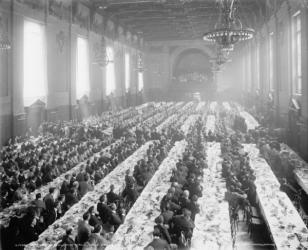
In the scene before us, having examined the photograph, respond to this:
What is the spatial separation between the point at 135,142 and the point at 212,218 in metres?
7.23

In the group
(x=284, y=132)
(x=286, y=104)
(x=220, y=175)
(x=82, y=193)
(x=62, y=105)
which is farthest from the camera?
(x=62, y=105)

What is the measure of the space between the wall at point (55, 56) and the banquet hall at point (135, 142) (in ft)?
0.17

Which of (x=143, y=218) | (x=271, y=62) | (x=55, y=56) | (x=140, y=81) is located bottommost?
(x=143, y=218)

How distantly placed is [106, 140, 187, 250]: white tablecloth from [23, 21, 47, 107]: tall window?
779 centimetres

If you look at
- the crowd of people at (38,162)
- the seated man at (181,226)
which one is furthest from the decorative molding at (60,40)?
the seated man at (181,226)

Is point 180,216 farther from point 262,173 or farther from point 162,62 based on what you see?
point 162,62

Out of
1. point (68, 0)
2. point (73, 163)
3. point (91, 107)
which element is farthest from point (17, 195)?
point (91, 107)

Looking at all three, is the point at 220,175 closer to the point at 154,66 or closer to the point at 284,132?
the point at 284,132

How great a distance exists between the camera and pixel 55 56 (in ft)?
57.1

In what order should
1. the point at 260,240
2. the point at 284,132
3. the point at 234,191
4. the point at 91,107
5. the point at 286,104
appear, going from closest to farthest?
the point at 260,240 < the point at 234,191 < the point at 284,132 < the point at 286,104 < the point at 91,107

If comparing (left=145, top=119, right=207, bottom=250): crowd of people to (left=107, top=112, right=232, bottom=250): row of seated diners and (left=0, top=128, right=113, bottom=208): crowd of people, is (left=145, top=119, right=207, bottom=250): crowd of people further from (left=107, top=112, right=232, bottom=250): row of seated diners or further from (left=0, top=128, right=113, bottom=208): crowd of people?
(left=0, top=128, right=113, bottom=208): crowd of people

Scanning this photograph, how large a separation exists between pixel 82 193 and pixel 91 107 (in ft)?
46.3

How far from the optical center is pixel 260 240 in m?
6.28

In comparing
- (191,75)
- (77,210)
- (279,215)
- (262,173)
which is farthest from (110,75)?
(279,215)
